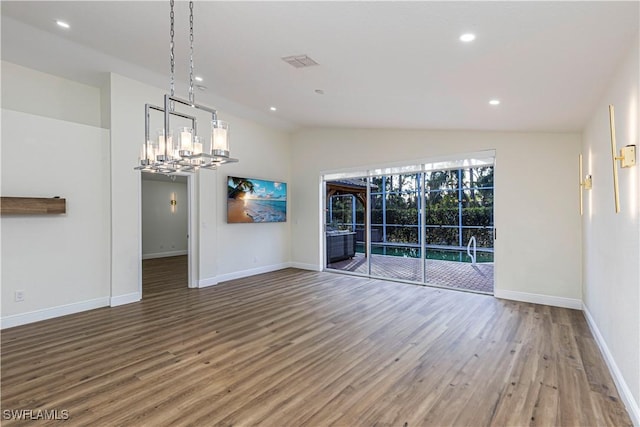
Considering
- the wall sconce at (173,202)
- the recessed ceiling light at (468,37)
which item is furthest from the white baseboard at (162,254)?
the recessed ceiling light at (468,37)

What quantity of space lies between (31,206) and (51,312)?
149cm

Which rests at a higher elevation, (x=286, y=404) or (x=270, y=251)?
(x=270, y=251)

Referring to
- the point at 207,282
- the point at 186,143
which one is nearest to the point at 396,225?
the point at 207,282

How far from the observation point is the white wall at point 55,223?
13.4ft

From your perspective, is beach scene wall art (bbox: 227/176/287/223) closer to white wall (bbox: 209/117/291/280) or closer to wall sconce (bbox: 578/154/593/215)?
white wall (bbox: 209/117/291/280)

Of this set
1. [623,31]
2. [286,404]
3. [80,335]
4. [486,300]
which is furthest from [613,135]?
[80,335]

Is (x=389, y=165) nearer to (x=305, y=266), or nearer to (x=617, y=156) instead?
(x=305, y=266)

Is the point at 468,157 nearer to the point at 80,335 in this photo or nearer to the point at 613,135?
the point at 613,135

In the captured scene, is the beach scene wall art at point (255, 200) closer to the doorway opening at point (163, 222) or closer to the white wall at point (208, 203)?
the white wall at point (208, 203)

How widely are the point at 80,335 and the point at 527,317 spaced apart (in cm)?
572

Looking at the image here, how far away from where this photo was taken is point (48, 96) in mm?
4684

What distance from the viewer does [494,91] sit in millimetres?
3465

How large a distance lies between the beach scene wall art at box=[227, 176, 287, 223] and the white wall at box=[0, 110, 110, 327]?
7.42ft

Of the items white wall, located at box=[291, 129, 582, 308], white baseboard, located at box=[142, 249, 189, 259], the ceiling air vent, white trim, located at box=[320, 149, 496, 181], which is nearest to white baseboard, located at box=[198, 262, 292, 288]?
white trim, located at box=[320, 149, 496, 181]
